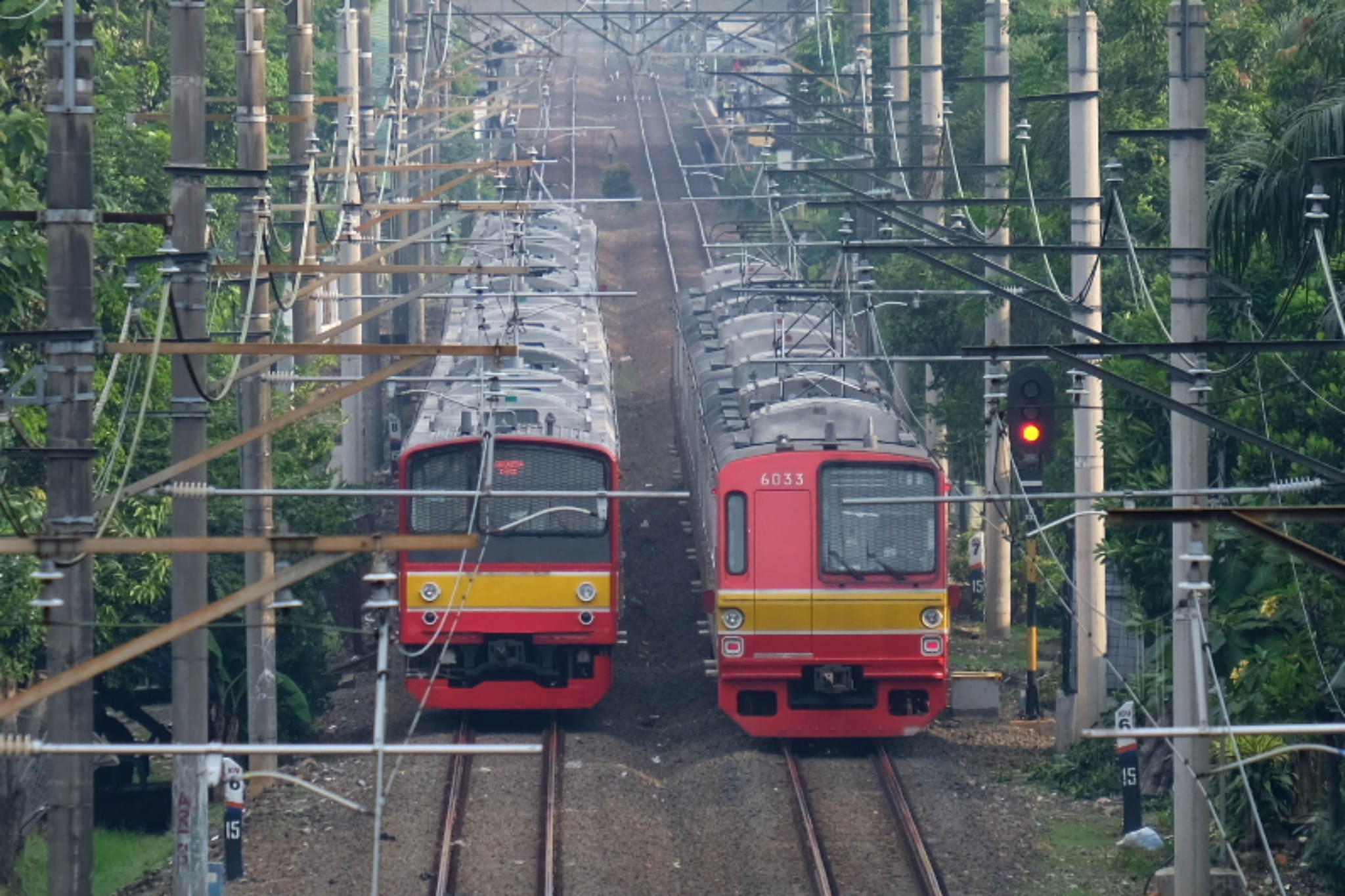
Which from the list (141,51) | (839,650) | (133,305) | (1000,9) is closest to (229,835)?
(133,305)

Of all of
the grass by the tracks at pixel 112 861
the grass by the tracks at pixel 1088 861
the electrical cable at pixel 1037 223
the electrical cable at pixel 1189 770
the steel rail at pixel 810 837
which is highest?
the electrical cable at pixel 1037 223

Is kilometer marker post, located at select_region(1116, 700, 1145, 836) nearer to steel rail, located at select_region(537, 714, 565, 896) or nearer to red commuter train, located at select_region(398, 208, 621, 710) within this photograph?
steel rail, located at select_region(537, 714, 565, 896)

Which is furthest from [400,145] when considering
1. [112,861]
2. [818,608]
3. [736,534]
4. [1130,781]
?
[1130,781]

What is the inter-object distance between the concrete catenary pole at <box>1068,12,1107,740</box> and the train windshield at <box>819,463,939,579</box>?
123 centimetres

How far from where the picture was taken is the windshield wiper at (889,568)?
1753 centimetres

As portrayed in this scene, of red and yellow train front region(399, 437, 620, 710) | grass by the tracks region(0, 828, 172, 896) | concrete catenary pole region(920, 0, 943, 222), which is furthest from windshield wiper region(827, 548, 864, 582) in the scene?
concrete catenary pole region(920, 0, 943, 222)

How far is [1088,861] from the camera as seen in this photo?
15148 millimetres

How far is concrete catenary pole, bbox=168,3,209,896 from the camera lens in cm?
1262

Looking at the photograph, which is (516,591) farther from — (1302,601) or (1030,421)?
(1302,601)

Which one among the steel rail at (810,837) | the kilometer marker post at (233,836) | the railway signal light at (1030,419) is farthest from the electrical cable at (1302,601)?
the kilometer marker post at (233,836)

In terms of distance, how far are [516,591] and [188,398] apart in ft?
18.6

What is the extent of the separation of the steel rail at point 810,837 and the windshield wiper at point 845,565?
5.40ft

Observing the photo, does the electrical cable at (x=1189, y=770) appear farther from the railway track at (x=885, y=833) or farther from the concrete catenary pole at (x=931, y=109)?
the concrete catenary pole at (x=931, y=109)

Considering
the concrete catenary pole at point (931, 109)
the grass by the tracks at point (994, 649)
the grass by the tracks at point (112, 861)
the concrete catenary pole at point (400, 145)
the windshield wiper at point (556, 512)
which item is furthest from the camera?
the concrete catenary pole at point (400, 145)
